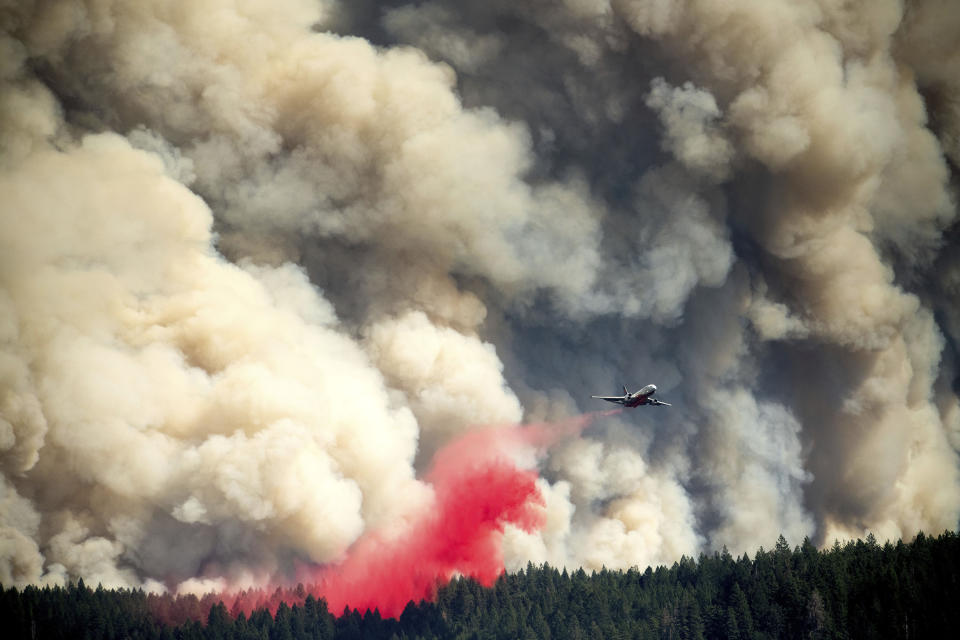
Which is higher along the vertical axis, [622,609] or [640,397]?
[640,397]

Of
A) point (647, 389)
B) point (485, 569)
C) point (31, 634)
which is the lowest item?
point (31, 634)

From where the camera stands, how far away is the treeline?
9275 cm

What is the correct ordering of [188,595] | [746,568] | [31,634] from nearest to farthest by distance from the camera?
[31,634]
[188,595]
[746,568]

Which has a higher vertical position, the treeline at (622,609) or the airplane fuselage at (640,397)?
the airplane fuselage at (640,397)

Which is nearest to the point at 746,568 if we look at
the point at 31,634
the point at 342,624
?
the point at 342,624

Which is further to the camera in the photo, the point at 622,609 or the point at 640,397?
the point at 622,609

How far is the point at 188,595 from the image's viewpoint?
96062 mm

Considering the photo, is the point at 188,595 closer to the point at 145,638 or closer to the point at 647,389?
the point at 145,638

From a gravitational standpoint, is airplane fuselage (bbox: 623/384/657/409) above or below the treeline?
above

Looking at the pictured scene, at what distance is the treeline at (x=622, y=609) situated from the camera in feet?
304

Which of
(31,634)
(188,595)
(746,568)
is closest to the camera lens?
(31,634)

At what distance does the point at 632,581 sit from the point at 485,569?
1108cm

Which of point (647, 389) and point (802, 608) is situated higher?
point (647, 389)

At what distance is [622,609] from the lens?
331ft
